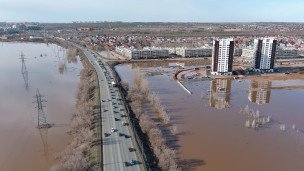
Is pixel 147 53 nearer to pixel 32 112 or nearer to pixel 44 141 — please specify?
pixel 32 112

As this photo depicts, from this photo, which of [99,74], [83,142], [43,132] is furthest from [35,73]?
[83,142]

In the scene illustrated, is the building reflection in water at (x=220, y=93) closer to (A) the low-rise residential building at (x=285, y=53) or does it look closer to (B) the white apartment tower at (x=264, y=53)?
(B) the white apartment tower at (x=264, y=53)

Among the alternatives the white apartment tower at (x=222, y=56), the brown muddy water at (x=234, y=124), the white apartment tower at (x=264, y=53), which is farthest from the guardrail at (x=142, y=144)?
the white apartment tower at (x=264, y=53)

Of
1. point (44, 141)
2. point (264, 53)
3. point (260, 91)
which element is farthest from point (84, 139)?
point (264, 53)

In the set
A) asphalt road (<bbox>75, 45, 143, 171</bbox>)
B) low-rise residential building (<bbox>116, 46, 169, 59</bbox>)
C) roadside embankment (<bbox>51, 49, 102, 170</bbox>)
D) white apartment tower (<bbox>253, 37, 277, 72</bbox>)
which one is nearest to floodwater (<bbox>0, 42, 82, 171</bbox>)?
roadside embankment (<bbox>51, 49, 102, 170</bbox>)

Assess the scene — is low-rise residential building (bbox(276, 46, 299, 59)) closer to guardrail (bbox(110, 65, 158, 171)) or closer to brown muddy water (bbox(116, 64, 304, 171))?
brown muddy water (bbox(116, 64, 304, 171))

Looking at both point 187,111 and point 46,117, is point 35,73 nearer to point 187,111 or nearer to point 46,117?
point 46,117

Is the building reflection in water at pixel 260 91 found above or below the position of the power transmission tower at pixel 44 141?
above
